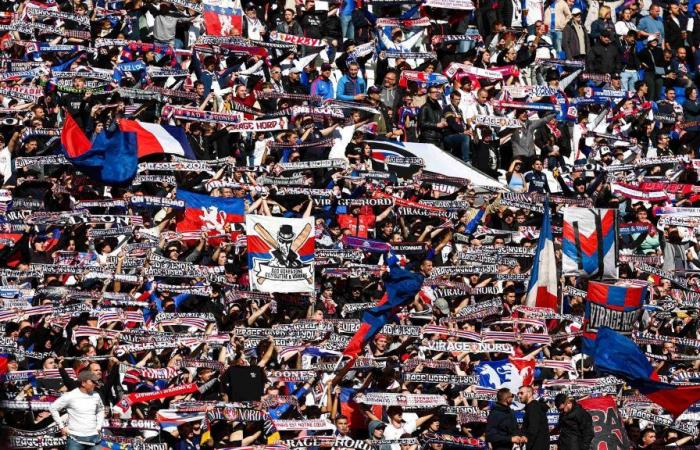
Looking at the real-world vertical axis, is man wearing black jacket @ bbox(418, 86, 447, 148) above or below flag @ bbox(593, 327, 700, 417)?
above

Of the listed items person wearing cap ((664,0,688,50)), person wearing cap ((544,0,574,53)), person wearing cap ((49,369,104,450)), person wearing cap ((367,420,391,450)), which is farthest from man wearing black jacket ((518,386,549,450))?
person wearing cap ((664,0,688,50))

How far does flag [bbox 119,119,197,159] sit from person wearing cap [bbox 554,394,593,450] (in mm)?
8127

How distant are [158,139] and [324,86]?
3498mm

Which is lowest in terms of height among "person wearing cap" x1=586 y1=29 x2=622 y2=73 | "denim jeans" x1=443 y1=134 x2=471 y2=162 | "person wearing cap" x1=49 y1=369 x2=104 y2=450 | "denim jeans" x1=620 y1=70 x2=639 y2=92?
"person wearing cap" x1=49 y1=369 x2=104 y2=450

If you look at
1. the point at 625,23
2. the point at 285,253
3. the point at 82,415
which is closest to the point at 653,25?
the point at 625,23

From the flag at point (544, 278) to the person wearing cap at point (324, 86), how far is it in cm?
482

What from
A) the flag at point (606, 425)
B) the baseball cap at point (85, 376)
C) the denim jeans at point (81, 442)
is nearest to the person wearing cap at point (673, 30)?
the flag at point (606, 425)


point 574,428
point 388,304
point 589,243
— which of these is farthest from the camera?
point 589,243

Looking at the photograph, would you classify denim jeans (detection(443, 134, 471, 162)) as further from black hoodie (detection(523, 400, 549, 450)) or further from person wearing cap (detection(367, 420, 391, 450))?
black hoodie (detection(523, 400, 549, 450))

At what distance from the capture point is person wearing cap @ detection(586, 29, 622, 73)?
119 feet

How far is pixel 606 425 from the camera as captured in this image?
963 inches

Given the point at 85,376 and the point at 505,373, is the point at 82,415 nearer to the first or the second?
the point at 85,376

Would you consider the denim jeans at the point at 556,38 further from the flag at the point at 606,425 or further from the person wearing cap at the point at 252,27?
Result: the flag at the point at 606,425

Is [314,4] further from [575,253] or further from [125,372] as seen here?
[125,372]
